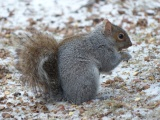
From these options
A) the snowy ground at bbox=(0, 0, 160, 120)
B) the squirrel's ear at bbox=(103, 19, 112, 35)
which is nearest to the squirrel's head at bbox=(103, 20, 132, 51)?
the squirrel's ear at bbox=(103, 19, 112, 35)

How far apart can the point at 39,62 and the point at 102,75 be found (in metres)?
1.17

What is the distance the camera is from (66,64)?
3.97 meters

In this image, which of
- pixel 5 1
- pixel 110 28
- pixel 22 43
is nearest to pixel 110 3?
pixel 5 1

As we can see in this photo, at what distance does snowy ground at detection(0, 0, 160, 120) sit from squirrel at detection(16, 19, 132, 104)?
0.14 metres

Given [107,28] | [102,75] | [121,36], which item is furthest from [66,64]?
[102,75]

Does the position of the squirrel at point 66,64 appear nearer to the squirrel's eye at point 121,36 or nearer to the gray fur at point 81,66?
the gray fur at point 81,66

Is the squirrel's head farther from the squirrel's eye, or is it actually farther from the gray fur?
the gray fur

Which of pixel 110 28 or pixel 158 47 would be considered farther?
pixel 158 47

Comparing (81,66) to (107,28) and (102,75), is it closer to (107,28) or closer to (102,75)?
(107,28)

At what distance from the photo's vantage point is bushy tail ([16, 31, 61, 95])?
3.92m

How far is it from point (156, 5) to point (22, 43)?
12.1 feet

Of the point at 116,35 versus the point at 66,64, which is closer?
the point at 66,64

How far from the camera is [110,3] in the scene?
719cm

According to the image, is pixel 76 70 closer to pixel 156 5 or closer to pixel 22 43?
pixel 22 43
